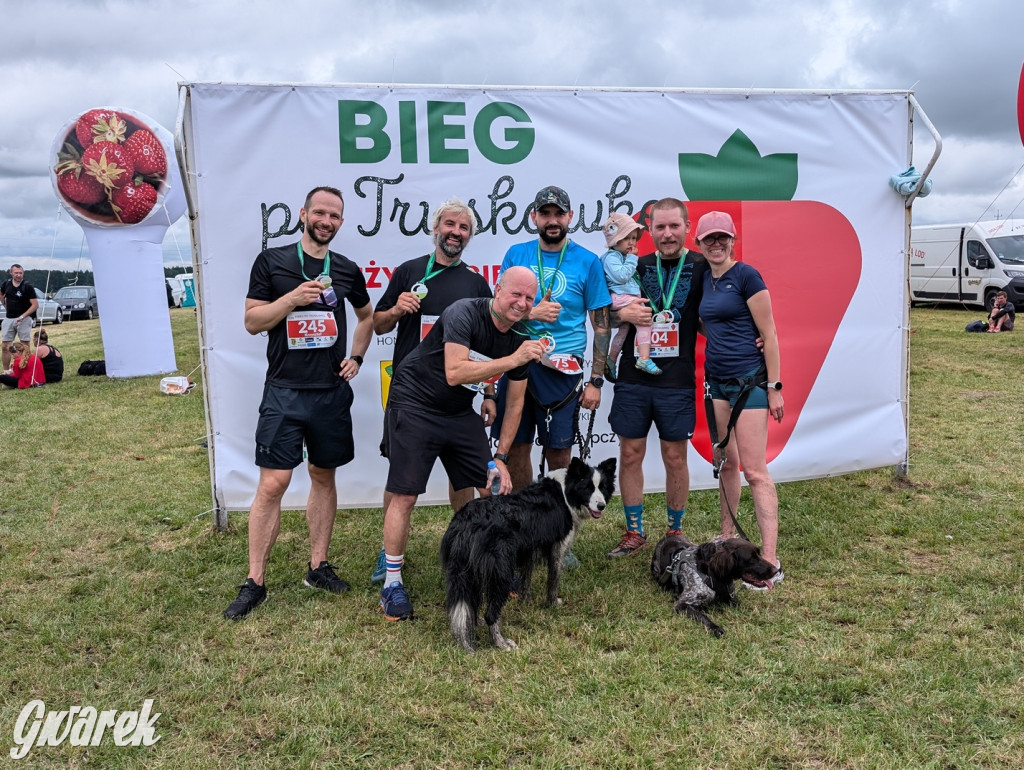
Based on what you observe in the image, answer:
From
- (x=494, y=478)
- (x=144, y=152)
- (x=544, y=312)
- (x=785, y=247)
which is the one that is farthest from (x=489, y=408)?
(x=144, y=152)

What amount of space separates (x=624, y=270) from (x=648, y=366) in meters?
0.52

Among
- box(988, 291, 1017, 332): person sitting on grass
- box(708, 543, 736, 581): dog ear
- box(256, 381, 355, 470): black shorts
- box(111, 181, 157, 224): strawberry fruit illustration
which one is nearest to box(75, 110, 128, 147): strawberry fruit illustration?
box(111, 181, 157, 224): strawberry fruit illustration

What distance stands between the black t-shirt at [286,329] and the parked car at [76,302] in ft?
94.7

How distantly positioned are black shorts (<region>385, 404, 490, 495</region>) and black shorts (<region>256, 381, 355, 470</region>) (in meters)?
0.31

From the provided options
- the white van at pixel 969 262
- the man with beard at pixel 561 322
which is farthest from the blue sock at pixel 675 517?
the white van at pixel 969 262

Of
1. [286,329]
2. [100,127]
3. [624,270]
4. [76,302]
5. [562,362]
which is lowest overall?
[562,362]

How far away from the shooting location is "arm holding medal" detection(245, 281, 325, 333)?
10.7 ft

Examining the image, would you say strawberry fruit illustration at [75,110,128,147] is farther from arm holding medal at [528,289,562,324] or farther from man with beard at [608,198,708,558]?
arm holding medal at [528,289,562,324]

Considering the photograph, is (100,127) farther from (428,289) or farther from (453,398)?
(453,398)

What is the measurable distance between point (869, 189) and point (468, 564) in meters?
4.01

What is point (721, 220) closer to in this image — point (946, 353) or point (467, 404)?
point (467, 404)

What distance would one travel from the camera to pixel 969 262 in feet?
55.0

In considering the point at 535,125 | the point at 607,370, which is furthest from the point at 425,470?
the point at 535,125

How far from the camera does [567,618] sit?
3.32 m
